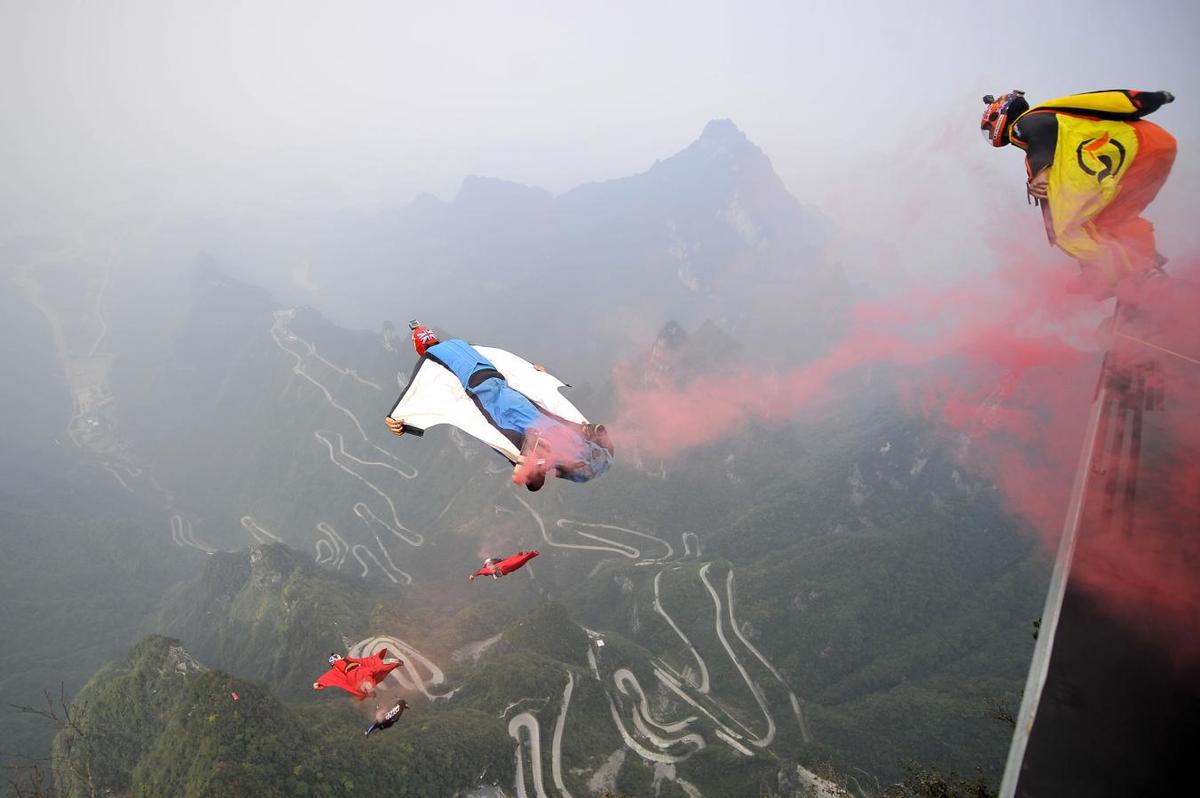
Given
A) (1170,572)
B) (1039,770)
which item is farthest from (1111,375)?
(1039,770)

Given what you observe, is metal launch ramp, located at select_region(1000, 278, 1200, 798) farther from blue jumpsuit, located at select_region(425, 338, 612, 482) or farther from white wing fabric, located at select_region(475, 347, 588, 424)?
white wing fabric, located at select_region(475, 347, 588, 424)

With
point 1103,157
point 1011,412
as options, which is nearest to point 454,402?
point 1103,157

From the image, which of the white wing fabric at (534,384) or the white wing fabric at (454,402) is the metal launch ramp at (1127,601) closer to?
the white wing fabric at (534,384)

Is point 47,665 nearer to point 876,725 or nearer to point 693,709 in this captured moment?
point 693,709

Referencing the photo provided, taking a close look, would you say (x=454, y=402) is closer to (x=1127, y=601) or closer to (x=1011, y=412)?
(x=1127, y=601)

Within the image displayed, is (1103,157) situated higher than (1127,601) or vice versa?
(1103,157)

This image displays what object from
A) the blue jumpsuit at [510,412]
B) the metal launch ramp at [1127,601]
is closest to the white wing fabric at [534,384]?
the blue jumpsuit at [510,412]
